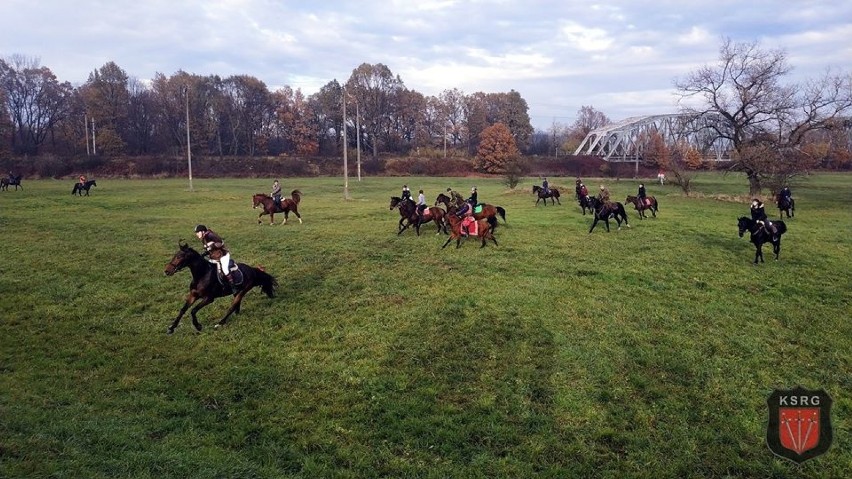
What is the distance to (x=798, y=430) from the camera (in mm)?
6113

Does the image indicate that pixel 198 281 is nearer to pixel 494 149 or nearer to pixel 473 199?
pixel 473 199

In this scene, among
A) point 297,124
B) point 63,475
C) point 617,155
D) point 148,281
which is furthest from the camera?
point 617,155

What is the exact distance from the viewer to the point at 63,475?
5449 millimetres

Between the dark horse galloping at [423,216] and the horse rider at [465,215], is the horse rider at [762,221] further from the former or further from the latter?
the dark horse galloping at [423,216]

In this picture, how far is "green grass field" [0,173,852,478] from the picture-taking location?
20.9ft

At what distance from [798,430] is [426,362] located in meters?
5.38

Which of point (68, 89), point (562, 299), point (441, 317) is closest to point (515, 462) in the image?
point (441, 317)

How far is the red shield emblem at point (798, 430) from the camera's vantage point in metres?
6.12

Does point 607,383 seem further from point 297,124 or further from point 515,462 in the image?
point 297,124

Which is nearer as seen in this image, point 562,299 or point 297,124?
point 562,299

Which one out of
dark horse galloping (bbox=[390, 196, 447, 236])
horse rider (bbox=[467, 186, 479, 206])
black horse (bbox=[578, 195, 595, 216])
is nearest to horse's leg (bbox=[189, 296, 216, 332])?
dark horse galloping (bbox=[390, 196, 447, 236])

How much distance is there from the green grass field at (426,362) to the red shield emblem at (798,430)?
0.15 metres

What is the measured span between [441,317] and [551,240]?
30.8ft

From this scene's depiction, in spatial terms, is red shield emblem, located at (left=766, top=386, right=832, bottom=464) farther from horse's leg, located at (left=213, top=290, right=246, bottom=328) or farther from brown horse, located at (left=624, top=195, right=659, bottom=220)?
brown horse, located at (left=624, top=195, right=659, bottom=220)
